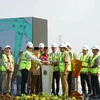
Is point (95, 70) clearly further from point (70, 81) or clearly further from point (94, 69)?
point (70, 81)

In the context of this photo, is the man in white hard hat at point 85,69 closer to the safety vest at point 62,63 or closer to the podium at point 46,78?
the safety vest at point 62,63

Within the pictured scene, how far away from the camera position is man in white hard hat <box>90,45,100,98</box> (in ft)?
37.6

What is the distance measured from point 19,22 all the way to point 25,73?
276 cm

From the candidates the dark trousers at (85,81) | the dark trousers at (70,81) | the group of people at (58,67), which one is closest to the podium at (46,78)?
the group of people at (58,67)

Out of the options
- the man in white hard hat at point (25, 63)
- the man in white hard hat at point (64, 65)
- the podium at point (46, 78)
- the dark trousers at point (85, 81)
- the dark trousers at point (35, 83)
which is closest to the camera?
the podium at point (46, 78)

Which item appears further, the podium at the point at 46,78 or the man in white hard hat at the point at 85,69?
the man in white hard hat at the point at 85,69

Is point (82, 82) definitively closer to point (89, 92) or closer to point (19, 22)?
point (89, 92)

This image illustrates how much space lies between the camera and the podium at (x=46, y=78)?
1059cm

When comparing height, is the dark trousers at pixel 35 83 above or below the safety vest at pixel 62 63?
below

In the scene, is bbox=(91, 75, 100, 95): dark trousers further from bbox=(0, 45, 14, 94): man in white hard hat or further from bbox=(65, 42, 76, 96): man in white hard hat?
bbox=(0, 45, 14, 94): man in white hard hat

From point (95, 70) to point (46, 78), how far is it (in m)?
1.80

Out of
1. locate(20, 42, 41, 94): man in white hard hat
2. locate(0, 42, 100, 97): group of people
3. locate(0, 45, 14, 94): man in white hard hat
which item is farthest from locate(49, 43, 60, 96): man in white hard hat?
locate(0, 45, 14, 94): man in white hard hat

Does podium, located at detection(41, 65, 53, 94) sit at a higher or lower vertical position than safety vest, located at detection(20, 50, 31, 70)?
lower

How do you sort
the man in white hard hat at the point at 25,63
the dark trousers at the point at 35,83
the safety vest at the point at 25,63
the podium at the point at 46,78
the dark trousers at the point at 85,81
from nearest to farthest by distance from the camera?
the podium at the point at 46,78, the man in white hard hat at the point at 25,63, the safety vest at the point at 25,63, the dark trousers at the point at 35,83, the dark trousers at the point at 85,81
